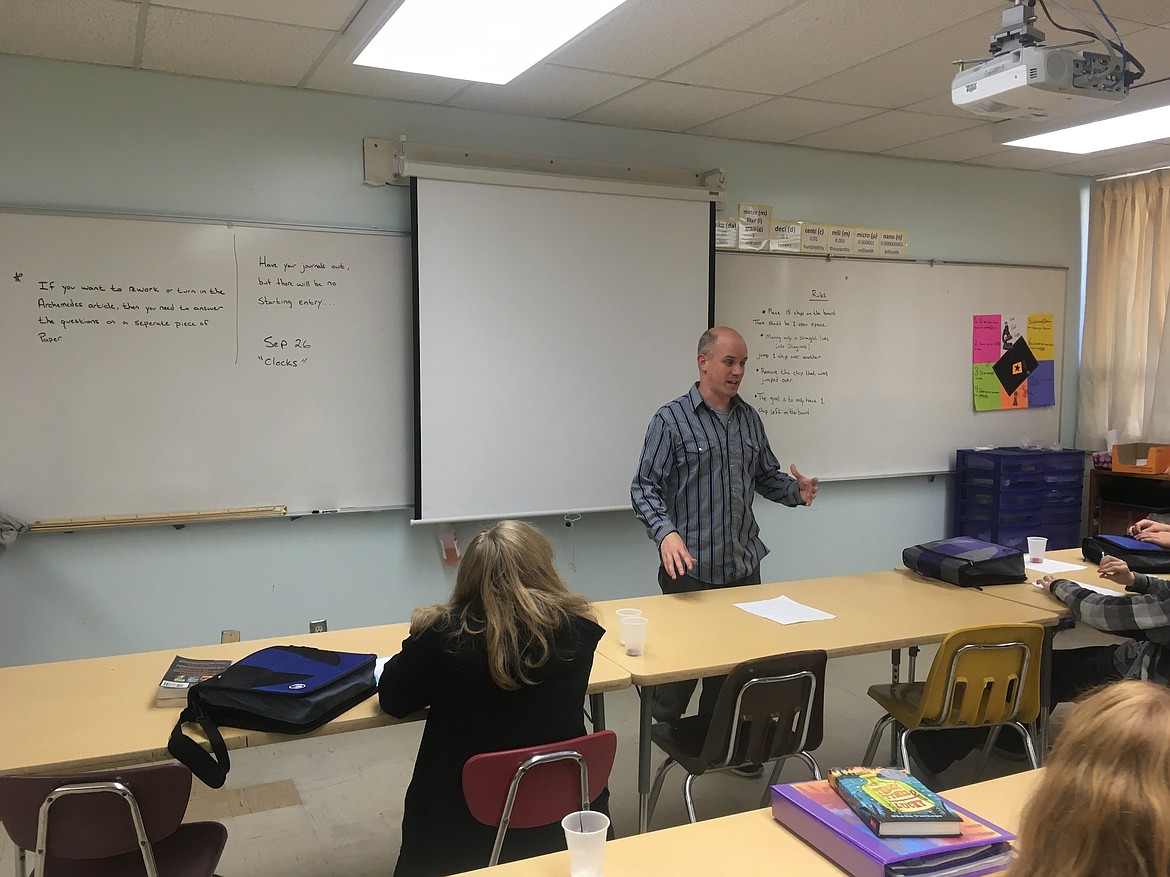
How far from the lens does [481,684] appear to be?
194 centimetres

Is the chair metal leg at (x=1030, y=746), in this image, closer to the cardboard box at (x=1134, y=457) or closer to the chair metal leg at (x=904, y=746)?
the chair metal leg at (x=904, y=746)

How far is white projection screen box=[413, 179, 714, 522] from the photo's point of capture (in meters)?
4.00

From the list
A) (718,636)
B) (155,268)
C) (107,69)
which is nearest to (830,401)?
(718,636)

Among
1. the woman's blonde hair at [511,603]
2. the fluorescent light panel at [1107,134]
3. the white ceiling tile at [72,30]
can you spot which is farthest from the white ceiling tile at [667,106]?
the woman's blonde hair at [511,603]

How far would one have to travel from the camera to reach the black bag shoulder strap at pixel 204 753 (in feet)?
6.11

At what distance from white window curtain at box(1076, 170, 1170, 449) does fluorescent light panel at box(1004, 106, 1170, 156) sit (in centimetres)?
98

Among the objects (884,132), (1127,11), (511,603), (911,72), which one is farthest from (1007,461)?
(511,603)

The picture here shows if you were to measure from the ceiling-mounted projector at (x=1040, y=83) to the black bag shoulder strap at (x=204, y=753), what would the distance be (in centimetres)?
239

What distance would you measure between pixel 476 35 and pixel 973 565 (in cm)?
256

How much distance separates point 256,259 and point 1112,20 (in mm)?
3261

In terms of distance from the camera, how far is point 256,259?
12.2 feet

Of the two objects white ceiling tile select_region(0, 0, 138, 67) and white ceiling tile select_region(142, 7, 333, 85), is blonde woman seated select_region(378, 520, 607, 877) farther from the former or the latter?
white ceiling tile select_region(0, 0, 138, 67)

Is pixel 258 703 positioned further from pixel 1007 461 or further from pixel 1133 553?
pixel 1007 461

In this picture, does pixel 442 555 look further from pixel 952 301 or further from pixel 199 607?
pixel 952 301
